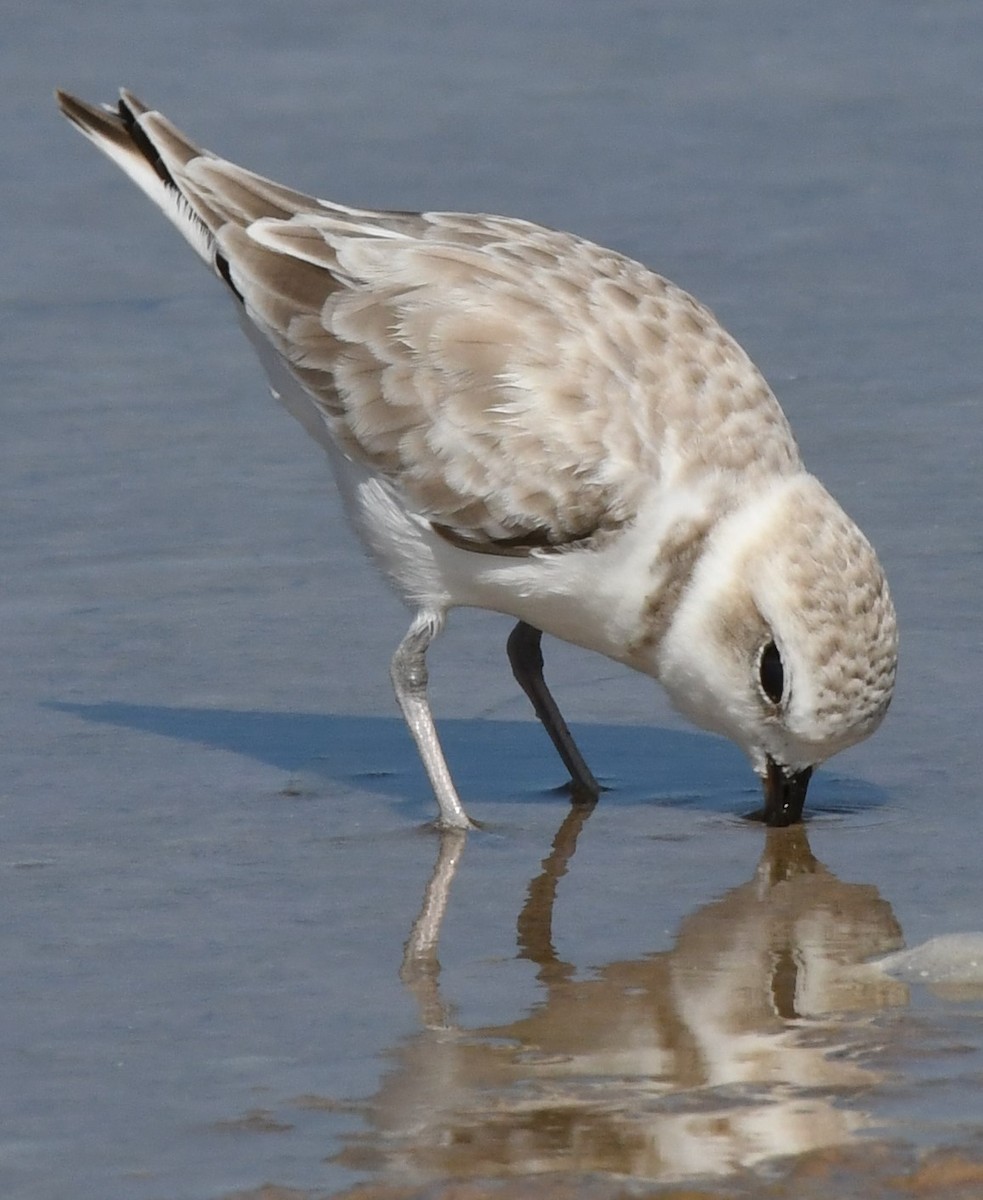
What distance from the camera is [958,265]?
13.1 metres

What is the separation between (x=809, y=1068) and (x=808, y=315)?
7.03 metres

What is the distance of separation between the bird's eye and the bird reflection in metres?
0.59

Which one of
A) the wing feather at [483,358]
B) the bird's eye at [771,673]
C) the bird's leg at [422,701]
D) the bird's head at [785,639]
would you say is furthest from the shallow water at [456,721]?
the wing feather at [483,358]

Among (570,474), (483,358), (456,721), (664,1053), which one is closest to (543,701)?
(456,721)

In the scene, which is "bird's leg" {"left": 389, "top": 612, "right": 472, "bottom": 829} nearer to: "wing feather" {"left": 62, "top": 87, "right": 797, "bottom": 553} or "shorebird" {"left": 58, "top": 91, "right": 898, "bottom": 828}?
"shorebird" {"left": 58, "top": 91, "right": 898, "bottom": 828}

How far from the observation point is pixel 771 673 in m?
8.09

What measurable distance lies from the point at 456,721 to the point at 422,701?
2.44 feet

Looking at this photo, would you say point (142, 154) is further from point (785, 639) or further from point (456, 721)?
point (785, 639)

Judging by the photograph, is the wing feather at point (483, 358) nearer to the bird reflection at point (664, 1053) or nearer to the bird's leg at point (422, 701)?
the bird's leg at point (422, 701)

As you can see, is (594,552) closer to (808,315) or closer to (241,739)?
(241,739)

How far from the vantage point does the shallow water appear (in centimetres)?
602

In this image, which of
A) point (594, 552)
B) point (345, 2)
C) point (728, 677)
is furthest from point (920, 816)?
point (345, 2)

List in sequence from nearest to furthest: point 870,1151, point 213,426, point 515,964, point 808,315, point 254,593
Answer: point 870,1151
point 515,964
point 254,593
point 213,426
point 808,315

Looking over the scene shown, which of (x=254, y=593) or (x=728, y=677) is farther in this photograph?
(x=254, y=593)
